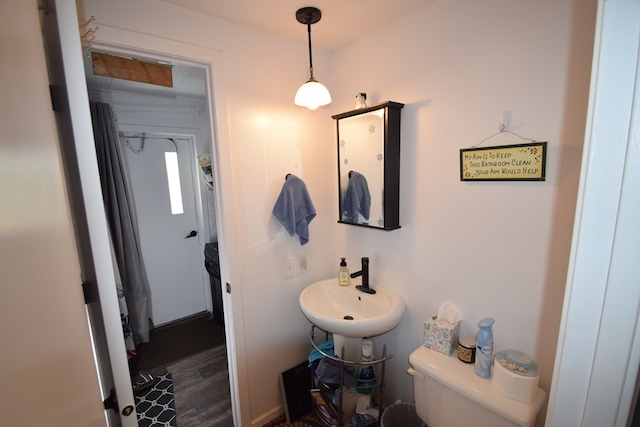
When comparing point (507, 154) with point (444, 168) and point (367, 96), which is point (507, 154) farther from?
point (367, 96)

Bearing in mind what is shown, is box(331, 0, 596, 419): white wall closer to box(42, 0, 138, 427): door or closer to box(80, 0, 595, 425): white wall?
box(80, 0, 595, 425): white wall

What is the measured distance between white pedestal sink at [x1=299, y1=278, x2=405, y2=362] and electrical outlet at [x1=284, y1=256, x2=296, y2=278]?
0.47 ft

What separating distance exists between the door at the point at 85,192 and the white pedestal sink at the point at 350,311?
0.87 m

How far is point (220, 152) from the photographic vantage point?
1.43 metres

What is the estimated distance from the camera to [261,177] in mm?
1599

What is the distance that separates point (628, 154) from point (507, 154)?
698 mm

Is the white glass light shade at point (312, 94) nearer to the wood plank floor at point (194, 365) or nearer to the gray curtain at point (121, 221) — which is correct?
the gray curtain at point (121, 221)

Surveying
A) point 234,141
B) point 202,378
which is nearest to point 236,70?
point 234,141

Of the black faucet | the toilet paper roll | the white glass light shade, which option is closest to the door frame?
the white glass light shade

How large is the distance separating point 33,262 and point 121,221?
97.0 inches

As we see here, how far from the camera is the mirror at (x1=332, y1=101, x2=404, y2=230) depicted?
57.6 inches

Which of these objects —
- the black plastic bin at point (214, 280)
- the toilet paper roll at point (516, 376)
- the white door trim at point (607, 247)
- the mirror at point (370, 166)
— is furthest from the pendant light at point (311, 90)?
the black plastic bin at point (214, 280)

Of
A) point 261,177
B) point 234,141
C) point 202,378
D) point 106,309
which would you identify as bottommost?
point 202,378

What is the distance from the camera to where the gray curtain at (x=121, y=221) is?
2.28 metres
